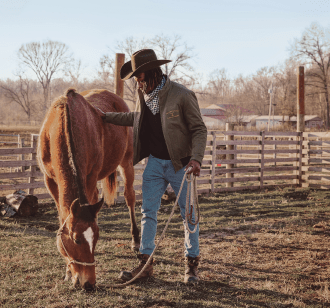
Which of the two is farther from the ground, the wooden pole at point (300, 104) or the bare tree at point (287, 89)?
the bare tree at point (287, 89)

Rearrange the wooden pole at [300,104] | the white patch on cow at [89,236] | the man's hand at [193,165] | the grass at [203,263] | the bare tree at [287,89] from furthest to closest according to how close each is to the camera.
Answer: the bare tree at [287,89] → the wooden pole at [300,104] → the man's hand at [193,165] → the grass at [203,263] → the white patch on cow at [89,236]

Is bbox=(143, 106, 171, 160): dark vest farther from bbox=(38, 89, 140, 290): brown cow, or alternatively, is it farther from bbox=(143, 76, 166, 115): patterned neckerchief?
bbox=(38, 89, 140, 290): brown cow

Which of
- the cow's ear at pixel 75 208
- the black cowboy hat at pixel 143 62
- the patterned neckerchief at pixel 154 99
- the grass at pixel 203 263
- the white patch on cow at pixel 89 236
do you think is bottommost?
the grass at pixel 203 263

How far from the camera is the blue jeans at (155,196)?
3439mm

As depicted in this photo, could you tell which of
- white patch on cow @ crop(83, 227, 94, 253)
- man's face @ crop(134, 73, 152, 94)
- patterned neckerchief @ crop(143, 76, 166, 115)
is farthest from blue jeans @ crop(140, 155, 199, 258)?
white patch on cow @ crop(83, 227, 94, 253)

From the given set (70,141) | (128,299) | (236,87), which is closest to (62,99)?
(70,141)

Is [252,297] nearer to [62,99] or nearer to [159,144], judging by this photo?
[159,144]

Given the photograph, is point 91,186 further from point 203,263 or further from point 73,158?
point 203,263

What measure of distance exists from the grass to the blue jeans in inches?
15.3

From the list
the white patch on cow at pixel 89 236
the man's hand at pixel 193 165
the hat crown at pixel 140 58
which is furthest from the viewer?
the hat crown at pixel 140 58

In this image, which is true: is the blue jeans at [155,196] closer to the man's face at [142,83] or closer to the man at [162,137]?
the man at [162,137]

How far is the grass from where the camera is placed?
3.06 meters

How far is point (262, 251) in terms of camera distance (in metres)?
4.55

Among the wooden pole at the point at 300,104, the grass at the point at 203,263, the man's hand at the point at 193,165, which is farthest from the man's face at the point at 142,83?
the wooden pole at the point at 300,104
